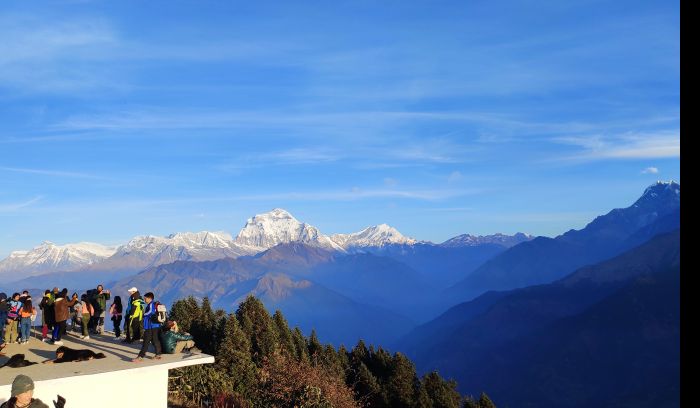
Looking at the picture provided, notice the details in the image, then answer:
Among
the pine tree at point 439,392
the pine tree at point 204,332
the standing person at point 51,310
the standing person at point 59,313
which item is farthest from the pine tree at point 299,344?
the standing person at point 51,310

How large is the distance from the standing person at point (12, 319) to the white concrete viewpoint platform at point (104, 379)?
8.37 feet

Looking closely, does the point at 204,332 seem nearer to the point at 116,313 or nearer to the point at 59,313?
the point at 116,313

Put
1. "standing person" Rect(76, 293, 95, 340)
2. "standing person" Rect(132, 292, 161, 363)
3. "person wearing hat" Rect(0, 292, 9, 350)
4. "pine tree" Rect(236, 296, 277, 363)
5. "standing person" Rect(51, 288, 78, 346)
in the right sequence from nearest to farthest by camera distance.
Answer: "standing person" Rect(132, 292, 161, 363) < "person wearing hat" Rect(0, 292, 9, 350) < "standing person" Rect(51, 288, 78, 346) < "standing person" Rect(76, 293, 95, 340) < "pine tree" Rect(236, 296, 277, 363)

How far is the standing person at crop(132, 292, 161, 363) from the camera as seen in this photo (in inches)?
770

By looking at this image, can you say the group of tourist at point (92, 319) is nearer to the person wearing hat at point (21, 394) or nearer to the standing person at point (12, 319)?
the standing person at point (12, 319)

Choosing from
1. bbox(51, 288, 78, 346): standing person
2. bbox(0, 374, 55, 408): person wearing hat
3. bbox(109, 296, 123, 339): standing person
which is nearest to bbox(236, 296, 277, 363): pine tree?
bbox(109, 296, 123, 339): standing person

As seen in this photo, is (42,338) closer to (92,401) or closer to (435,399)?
(92,401)

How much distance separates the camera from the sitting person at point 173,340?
21.1 metres

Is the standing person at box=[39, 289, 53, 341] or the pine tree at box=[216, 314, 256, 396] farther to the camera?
the pine tree at box=[216, 314, 256, 396]

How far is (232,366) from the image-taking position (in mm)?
30172

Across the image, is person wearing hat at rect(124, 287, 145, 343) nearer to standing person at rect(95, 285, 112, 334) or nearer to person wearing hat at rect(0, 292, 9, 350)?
standing person at rect(95, 285, 112, 334)
